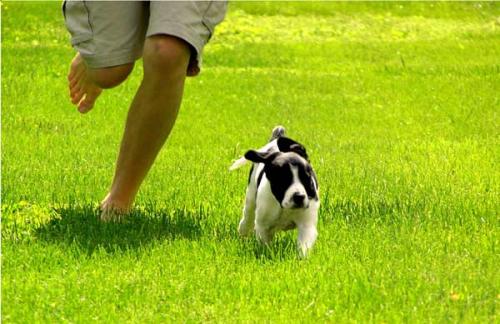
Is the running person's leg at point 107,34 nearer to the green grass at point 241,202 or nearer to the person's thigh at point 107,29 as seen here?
the person's thigh at point 107,29

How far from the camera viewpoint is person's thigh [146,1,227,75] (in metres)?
6.58

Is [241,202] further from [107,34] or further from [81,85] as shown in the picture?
[107,34]

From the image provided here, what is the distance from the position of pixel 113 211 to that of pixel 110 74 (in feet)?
2.58

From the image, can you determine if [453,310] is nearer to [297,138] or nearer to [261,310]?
[261,310]

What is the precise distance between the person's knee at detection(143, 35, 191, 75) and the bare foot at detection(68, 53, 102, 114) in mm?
1047

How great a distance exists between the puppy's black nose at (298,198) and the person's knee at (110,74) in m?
1.50

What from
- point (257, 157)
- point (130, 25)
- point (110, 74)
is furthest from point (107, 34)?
point (257, 157)

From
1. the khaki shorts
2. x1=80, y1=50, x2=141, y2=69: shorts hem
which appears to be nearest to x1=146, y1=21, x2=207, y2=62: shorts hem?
the khaki shorts

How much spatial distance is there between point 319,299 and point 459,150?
5963mm

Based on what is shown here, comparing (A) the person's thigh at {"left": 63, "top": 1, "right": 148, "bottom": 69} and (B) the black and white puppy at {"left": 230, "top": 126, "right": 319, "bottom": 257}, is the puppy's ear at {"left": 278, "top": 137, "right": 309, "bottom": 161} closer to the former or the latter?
(B) the black and white puppy at {"left": 230, "top": 126, "right": 319, "bottom": 257}

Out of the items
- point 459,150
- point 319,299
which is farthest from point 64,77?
point 319,299

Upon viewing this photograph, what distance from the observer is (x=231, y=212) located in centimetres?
750

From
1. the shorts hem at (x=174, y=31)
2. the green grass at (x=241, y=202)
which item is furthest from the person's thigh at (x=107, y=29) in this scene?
the green grass at (x=241, y=202)

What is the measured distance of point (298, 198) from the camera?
241 inches
